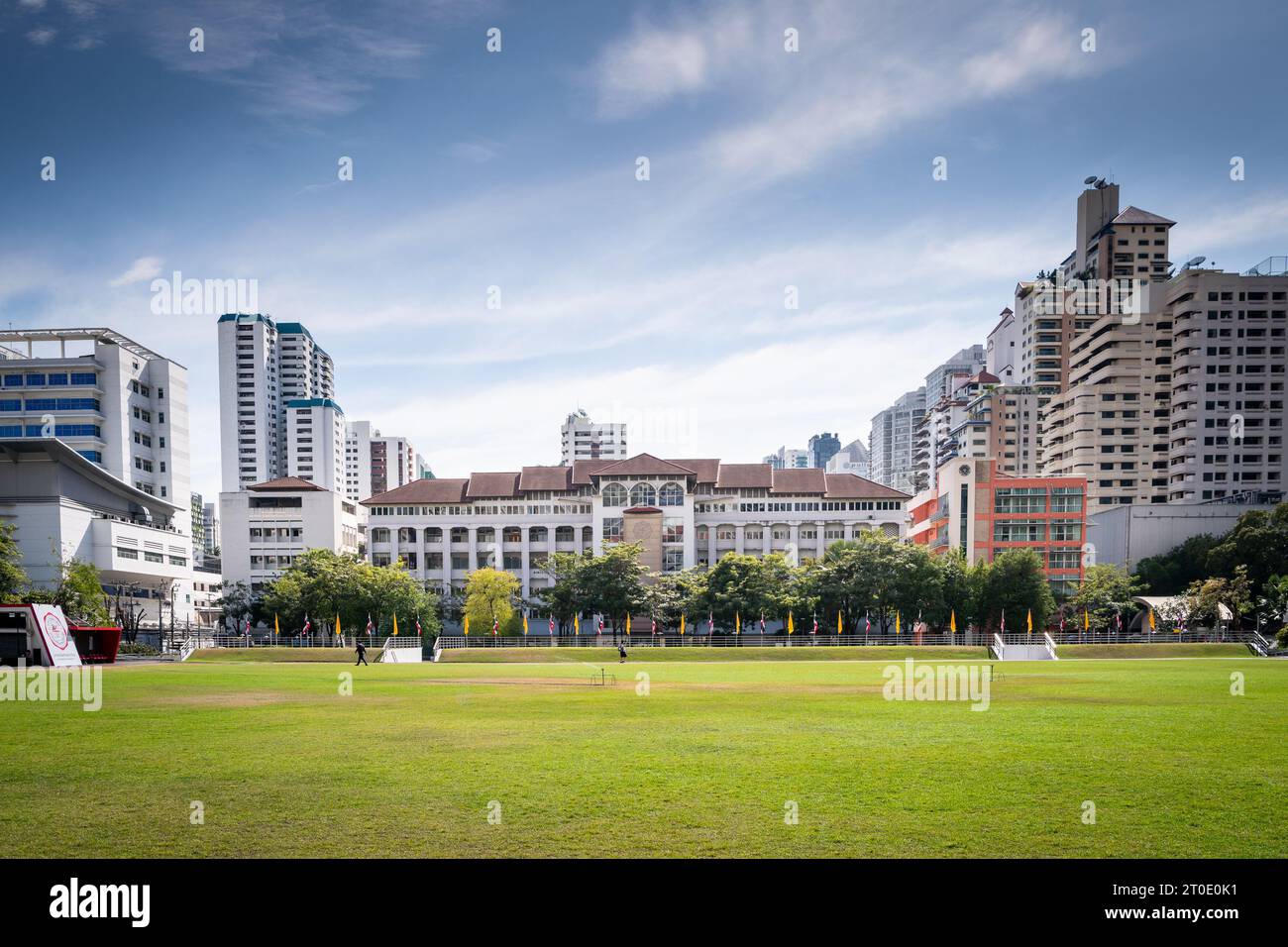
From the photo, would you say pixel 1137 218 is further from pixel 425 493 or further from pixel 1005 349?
pixel 425 493

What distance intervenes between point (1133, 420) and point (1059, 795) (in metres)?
119

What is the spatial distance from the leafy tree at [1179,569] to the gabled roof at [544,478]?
65258mm

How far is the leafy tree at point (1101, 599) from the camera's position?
6894 cm

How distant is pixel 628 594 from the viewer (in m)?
70.1

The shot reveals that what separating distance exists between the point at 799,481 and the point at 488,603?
42.7 metres

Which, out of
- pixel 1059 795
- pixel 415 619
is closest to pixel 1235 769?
pixel 1059 795

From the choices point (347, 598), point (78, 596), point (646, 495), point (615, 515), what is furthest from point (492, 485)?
point (78, 596)

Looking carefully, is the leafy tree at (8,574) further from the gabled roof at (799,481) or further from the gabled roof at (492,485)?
the gabled roof at (799,481)

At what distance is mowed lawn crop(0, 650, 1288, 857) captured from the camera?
8914 mm

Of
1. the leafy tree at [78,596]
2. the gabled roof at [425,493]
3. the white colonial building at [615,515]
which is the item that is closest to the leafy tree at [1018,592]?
the white colonial building at [615,515]

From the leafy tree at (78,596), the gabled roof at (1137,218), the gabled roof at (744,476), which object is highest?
the gabled roof at (1137,218)

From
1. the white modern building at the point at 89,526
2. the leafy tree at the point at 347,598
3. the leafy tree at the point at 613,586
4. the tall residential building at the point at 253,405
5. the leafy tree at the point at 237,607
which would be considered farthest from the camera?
the tall residential building at the point at 253,405

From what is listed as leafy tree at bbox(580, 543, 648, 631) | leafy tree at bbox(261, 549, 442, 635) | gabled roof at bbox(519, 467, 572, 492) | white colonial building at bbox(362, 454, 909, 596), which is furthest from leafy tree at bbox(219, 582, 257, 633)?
leafy tree at bbox(580, 543, 648, 631)
